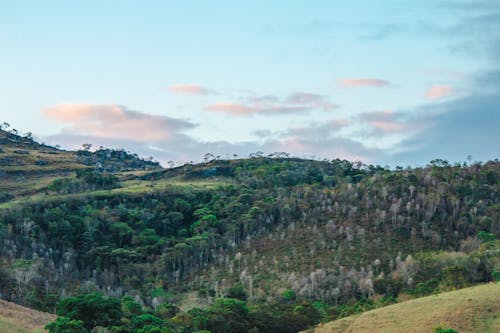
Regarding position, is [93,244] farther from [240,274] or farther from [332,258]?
[332,258]

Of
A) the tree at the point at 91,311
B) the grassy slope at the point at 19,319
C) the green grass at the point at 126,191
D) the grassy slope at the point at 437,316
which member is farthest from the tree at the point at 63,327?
the green grass at the point at 126,191

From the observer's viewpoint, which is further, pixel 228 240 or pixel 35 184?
pixel 35 184

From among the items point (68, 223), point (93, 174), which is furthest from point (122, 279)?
point (93, 174)

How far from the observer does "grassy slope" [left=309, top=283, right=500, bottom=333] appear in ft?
198

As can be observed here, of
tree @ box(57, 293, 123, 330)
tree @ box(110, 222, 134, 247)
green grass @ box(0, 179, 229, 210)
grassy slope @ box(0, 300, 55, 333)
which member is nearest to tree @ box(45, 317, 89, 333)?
grassy slope @ box(0, 300, 55, 333)

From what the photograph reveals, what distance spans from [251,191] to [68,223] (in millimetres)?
50601

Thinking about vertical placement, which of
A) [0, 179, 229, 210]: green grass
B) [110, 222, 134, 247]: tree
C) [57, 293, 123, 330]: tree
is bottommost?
[57, 293, 123, 330]: tree

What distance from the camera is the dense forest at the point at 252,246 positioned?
94.0m

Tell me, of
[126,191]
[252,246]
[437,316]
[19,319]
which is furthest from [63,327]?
[126,191]

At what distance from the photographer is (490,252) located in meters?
103

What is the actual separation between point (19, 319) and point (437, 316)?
39.8 metres

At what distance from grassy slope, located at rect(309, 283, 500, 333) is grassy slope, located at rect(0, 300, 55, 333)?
28.6 metres

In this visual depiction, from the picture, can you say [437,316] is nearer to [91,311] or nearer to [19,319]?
[91,311]

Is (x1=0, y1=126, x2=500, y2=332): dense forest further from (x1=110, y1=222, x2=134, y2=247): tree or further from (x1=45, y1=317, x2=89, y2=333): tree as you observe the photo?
(x1=45, y1=317, x2=89, y2=333): tree
